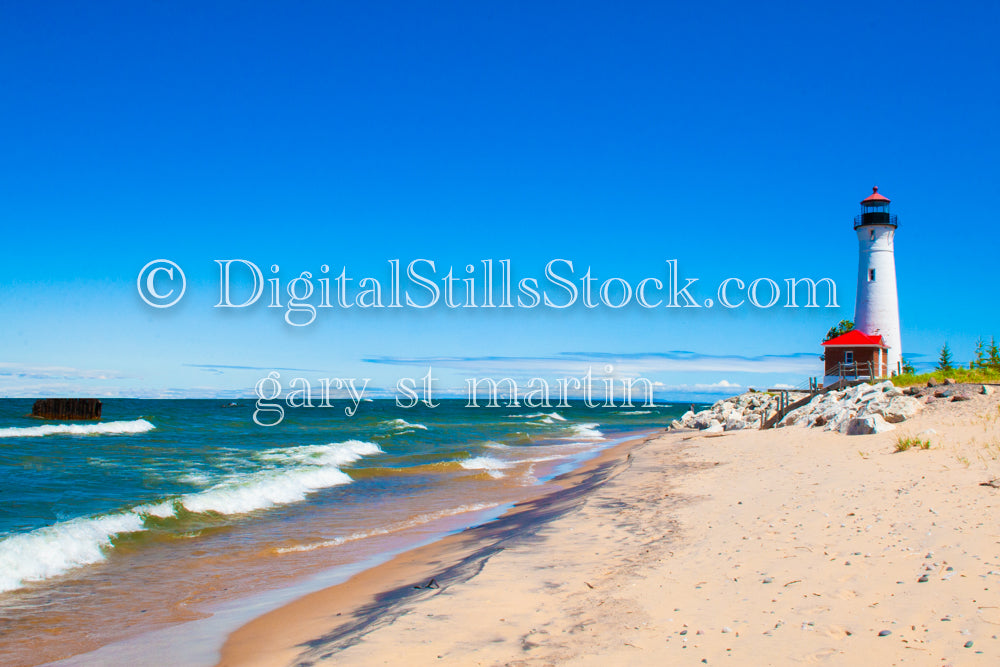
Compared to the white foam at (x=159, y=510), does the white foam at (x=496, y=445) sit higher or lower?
lower

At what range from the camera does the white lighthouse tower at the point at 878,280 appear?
114 feet

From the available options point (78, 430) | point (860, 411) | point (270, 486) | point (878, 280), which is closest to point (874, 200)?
point (878, 280)

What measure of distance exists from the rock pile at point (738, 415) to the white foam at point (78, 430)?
121 feet

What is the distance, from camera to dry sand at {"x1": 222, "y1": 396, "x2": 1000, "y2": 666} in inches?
185

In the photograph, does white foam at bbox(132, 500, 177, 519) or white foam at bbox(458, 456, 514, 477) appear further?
white foam at bbox(458, 456, 514, 477)

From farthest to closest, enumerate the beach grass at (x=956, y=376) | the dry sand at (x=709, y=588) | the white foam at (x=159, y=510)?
1. the beach grass at (x=956, y=376)
2. the white foam at (x=159, y=510)
3. the dry sand at (x=709, y=588)

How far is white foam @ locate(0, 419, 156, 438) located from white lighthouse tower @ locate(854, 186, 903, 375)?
46853 millimetres

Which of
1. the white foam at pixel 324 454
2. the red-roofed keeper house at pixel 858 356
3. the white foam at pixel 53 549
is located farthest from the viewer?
the red-roofed keeper house at pixel 858 356

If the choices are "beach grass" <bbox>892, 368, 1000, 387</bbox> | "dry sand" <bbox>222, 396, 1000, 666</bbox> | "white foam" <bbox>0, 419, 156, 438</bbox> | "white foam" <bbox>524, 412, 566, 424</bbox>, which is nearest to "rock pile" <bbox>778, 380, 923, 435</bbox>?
"beach grass" <bbox>892, 368, 1000, 387</bbox>

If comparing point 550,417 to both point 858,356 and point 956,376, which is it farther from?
point 956,376

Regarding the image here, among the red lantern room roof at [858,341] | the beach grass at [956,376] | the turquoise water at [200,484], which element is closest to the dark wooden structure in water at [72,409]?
the turquoise water at [200,484]

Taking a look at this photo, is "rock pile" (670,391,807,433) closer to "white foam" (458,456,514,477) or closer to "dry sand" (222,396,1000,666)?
"white foam" (458,456,514,477)

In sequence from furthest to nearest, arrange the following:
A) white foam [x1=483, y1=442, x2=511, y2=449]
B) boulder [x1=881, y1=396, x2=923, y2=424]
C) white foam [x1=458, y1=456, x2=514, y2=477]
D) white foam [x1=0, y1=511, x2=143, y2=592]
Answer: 1. white foam [x1=483, y1=442, x2=511, y2=449]
2. white foam [x1=458, y1=456, x2=514, y2=477]
3. boulder [x1=881, y1=396, x2=923, y2=424]
4. white foam [x1=0, y1=511, x2=143, y2=592]

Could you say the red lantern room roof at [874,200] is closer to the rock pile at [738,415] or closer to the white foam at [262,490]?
the rock pile at [738,415]
